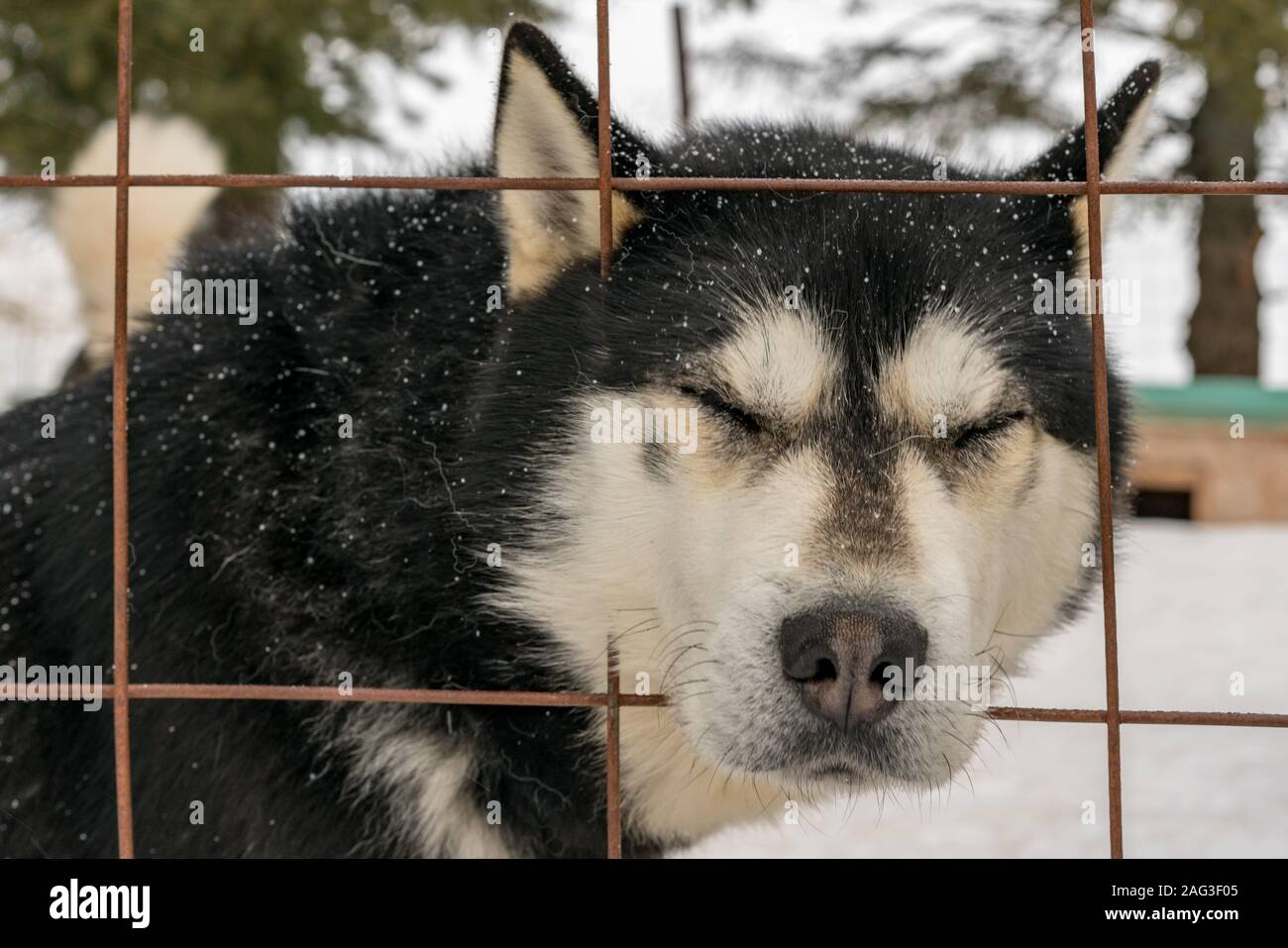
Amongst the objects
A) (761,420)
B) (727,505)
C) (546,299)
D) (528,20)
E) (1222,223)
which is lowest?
(727,505)

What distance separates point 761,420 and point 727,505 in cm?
17

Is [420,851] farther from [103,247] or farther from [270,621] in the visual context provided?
[103,247]

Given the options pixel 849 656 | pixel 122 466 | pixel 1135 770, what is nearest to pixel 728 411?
pixel 849 656

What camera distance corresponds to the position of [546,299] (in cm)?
263

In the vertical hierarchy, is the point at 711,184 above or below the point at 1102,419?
above

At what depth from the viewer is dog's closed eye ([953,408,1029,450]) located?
96.9 inches

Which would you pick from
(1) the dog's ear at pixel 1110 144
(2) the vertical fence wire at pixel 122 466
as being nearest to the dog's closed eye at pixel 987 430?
(1) the dog's ear at pixel 1110 144

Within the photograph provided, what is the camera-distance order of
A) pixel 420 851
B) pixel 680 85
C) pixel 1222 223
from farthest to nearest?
pixel 1222 223
pixel 680 85
pixel 420 851

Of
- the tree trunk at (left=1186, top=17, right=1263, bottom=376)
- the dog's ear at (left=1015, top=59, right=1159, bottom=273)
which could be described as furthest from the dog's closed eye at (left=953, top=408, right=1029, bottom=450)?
the tree trunk at (left=1186, top=17, right=1263, bottom=376)

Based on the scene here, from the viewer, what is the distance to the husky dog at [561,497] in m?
2.33

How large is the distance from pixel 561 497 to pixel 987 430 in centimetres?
85

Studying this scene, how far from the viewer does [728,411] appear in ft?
7.82

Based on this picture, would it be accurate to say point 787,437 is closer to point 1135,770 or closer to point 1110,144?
point 1110,144
